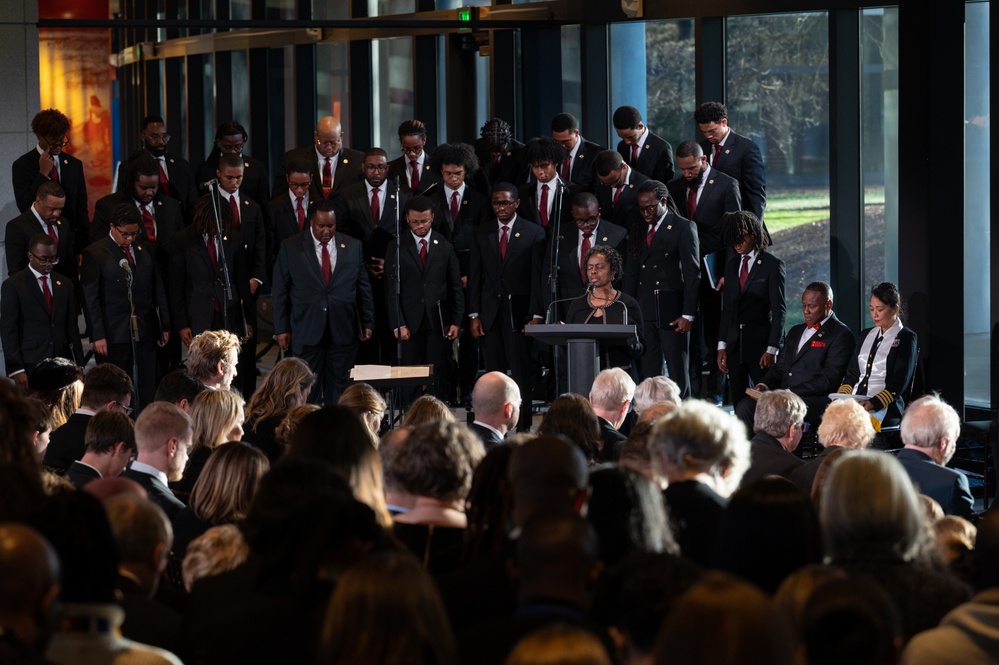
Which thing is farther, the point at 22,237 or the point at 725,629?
the point at 22,237

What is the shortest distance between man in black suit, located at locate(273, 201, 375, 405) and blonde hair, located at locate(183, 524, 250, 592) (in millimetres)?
6468

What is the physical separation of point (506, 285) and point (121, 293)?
291cm

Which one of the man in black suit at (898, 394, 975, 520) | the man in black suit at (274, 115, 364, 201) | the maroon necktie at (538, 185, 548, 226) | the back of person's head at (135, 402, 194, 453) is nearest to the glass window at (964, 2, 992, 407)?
the maroon necktie at (538, 185, 548, 226)

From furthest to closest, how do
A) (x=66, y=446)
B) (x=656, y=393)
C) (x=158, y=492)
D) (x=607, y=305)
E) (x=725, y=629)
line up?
1. (x=607, y=305)
2. (x=656, y=393)
3. (x=66, y=446)
4. (x=158, y=492)
5. (x=725, y=629)

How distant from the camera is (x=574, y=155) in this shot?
37.7ft

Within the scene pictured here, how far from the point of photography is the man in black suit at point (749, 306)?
33.6 feet

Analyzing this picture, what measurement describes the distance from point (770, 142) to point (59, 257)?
6.41 metres

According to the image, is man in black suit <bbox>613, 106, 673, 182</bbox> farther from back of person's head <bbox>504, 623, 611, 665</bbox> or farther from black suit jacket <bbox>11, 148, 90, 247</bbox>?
back of person's head <bbox>504, 623, 611, 665</bbox>

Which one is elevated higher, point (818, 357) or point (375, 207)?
point (375, 207)

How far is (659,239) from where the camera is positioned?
34.5 ft

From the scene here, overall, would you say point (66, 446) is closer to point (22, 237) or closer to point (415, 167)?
point (22, 237)

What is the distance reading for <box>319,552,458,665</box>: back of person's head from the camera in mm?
2428

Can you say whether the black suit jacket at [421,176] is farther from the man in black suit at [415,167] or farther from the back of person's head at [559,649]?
the back of person's head at [559,649]

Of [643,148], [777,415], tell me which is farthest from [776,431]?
[643,148]
